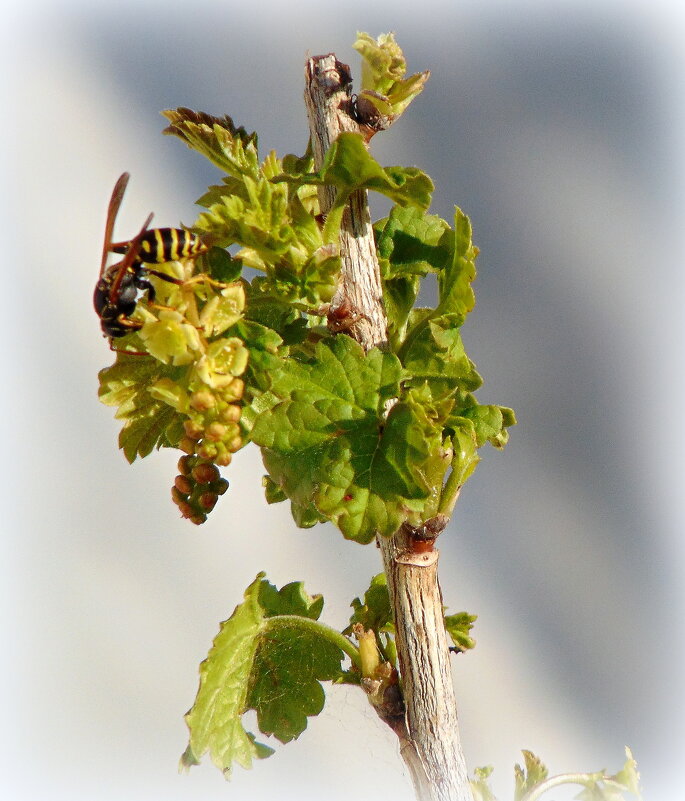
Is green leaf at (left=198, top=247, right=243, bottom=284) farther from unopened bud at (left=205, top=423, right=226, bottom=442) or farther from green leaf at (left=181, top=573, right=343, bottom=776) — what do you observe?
green leaf at (left=181, top=573, right=343, bottom=776)

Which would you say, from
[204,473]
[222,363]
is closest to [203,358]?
[222,363]

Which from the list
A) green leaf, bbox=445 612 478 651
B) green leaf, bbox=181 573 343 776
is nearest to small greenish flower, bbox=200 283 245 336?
green leaf, bbox=181 573 343 776

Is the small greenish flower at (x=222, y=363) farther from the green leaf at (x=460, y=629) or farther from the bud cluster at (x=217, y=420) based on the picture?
the green leaf at (x=460, y=629)

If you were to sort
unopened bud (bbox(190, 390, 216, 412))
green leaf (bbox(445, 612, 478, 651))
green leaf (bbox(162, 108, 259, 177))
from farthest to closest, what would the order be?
green leaf (bbox(445, 612, 478, 651)), green leaf (bbox(162, 108, 259, 177)), unopened bud (bbox(190, 390, 216, 412))

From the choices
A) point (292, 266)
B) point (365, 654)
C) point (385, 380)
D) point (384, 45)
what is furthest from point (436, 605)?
point (384, 45)

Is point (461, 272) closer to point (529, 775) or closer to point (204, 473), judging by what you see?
point (204, 473)

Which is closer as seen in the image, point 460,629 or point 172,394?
point 172,394
